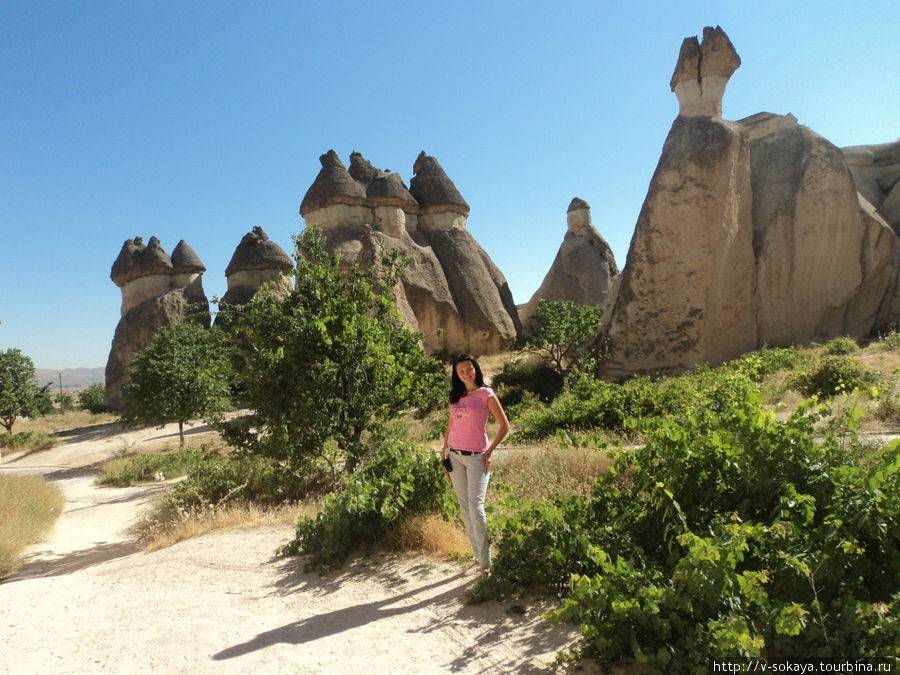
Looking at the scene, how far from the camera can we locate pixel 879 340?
43.5 ft

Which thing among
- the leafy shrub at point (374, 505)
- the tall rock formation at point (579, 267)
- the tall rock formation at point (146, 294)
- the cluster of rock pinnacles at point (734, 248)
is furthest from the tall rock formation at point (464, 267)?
the leafy shrub at point (374, 505)

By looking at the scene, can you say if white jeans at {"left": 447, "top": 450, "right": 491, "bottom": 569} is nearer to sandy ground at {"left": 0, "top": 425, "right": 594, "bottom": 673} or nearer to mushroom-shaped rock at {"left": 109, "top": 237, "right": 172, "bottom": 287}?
sandy ground at {"left": 0, "top": 425, "right": 594, "bottom": 673}

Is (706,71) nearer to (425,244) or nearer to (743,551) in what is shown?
(425,244)

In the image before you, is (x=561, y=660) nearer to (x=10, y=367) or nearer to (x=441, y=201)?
(x=441, y=201)

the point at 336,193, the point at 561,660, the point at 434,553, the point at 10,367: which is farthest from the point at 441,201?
the point at 561,660

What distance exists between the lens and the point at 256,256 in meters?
22.6

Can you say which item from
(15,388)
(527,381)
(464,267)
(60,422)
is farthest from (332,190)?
(60,422)

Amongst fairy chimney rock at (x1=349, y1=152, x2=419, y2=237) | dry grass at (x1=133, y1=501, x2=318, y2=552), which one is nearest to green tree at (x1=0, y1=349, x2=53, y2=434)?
fairy chimney rock at (x1=349, y1=152, x2=419, y2=237)

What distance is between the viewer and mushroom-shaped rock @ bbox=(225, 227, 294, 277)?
74.1 ft

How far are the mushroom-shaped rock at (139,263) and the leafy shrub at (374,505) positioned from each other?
76.1 feet

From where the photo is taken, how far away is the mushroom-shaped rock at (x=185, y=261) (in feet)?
81.8

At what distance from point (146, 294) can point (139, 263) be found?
137 centimetres

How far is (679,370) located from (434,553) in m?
10.1

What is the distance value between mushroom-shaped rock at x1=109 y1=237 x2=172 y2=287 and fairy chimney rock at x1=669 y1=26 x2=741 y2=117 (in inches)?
837
